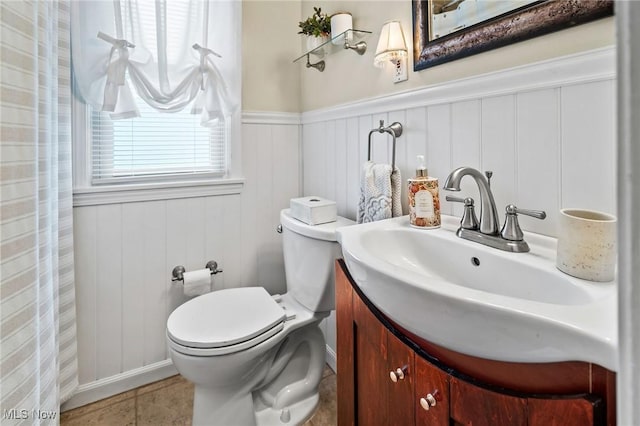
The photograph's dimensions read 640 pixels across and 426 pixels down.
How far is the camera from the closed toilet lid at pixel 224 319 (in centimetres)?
112

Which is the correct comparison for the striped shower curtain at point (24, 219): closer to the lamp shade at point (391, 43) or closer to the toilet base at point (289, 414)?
the toilet base at point (289, 414)

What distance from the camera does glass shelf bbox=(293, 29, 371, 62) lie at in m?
1.35

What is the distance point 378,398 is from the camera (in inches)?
29.4

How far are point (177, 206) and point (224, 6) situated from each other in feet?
3.08

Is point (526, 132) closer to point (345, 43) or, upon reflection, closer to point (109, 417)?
point (345, 43)

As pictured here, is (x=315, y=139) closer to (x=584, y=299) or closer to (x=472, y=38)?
(x=472, y=38)

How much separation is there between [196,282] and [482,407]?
4.31 ft

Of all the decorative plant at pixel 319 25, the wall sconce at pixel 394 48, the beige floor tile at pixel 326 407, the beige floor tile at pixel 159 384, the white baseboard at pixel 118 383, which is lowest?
the beige floor tile at pixel 326 407

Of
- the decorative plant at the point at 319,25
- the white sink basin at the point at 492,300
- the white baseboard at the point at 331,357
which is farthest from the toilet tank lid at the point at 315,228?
the decorative plant at the point at 319,25

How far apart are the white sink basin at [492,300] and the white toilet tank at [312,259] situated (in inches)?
11.4

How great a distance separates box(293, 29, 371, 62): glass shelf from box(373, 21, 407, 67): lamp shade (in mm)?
184

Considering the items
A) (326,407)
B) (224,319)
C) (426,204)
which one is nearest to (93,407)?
(224,319)

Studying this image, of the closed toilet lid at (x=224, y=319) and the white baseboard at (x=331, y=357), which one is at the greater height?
the closed toilet lid at (x=224, y=319)

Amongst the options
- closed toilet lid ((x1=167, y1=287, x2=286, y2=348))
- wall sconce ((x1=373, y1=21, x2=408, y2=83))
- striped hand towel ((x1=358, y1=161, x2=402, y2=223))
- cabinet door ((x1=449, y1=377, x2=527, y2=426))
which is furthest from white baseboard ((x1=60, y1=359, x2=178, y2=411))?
wall sconce ((x1=373, y1=21, x2=408, y2=83))
